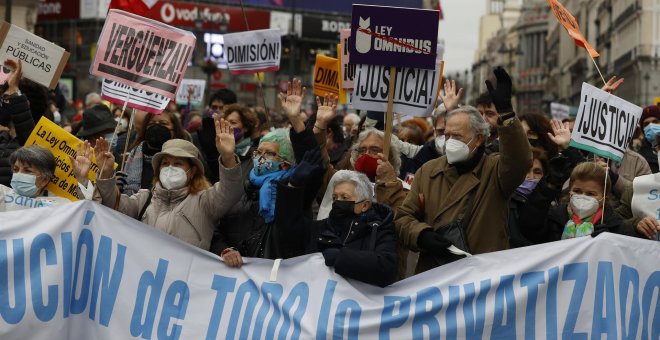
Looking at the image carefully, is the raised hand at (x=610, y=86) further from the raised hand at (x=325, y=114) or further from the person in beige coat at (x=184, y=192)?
the person in beige coat at (x=184, y=192)

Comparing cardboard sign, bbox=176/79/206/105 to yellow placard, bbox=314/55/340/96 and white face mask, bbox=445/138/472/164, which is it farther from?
white face mask, bbox=445/138/472/164

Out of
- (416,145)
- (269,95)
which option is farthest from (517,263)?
(269,95)

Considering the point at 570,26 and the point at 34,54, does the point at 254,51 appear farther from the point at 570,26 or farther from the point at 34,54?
the point at 570,26

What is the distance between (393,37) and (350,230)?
1.50m

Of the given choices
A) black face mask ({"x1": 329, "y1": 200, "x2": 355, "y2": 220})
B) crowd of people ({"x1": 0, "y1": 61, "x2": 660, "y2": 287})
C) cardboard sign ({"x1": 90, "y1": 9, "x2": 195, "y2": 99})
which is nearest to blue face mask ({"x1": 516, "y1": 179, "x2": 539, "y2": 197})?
crowd of people ({"x1": 0, "y1": 61, "x2": 660, "y2": 287})

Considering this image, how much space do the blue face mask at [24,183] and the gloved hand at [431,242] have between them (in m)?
2.17

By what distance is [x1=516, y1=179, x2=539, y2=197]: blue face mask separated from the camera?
645cm

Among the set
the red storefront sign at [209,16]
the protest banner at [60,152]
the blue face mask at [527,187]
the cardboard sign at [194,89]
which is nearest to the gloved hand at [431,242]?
the blue face mask at [527,187]

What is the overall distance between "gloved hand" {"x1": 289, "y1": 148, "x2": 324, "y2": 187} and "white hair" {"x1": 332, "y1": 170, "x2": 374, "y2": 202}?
115mm

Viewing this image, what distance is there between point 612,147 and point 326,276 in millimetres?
1771

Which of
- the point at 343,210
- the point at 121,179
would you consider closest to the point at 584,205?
the point at 343,210

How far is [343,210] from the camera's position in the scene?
5840mm

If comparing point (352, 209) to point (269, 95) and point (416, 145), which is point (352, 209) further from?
point (269, 95)

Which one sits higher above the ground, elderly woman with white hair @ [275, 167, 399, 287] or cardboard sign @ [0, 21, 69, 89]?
cardboard sign @ [0, 21, 69, 89]
